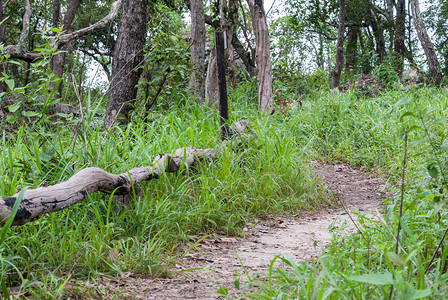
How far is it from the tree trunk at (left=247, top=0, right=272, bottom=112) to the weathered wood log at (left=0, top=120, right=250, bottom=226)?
11.0 ft

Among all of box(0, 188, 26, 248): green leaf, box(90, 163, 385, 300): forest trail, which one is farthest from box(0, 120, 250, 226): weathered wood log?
box(90, 163, 385, 300): forest trail

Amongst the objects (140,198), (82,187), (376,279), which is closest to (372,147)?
(140,198)

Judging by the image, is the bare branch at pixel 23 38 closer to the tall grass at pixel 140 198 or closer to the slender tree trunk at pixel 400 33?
the tall grass at pixel 140 198

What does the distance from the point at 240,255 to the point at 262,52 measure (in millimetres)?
4733

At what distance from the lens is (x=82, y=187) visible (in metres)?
2.46

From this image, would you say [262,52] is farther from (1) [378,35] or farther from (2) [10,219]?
(1) [378,35]

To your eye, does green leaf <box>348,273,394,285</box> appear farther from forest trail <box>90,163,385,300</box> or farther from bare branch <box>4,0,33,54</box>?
bare branch <box>4,0,33,54</box>

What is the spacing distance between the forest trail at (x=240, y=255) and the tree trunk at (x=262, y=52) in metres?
2.56

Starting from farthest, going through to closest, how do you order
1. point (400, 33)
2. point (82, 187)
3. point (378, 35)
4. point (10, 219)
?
1. point (378, 35)
2. point (400, 33)
3. point (82, 187)
4. point (10, 219)

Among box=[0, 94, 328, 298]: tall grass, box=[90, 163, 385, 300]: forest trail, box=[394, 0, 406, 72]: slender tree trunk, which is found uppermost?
box=[394, 0, 406, 72]: slender tree trunk

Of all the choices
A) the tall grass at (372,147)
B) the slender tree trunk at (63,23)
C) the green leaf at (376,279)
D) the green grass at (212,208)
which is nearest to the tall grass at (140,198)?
the green grass at (212,208)

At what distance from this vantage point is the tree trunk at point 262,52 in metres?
6.76

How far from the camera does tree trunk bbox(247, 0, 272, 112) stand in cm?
676

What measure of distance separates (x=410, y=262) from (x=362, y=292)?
1.15 feet
